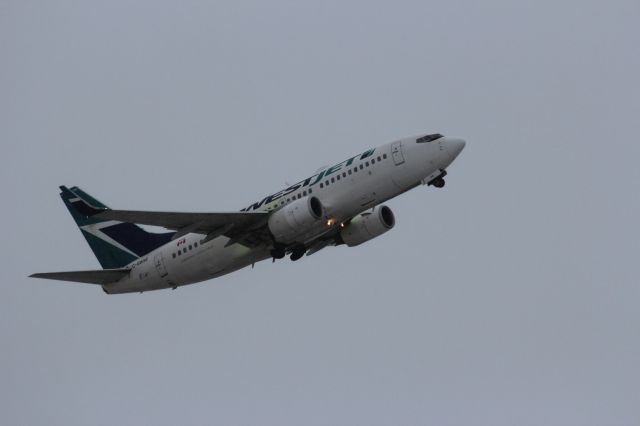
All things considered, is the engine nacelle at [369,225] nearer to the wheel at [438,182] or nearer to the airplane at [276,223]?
the airplane at [276,223]

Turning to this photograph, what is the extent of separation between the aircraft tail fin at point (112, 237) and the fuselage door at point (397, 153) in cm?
1511

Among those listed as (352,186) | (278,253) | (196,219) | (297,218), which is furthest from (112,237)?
(352,186)

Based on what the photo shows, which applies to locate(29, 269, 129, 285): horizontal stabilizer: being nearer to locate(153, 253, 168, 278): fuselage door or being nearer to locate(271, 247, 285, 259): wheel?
locate(153, 253, 168, 278): fuselage door

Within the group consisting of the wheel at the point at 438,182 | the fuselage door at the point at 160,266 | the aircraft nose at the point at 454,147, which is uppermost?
the aircraft nose at the point at 454,147

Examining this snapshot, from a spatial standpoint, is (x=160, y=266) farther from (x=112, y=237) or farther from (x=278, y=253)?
(x=278, y=253)

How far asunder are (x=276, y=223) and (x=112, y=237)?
511 inches

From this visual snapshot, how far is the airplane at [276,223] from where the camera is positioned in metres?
56.8

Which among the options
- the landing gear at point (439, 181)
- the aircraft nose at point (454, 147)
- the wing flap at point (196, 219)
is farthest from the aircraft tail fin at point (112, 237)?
the aircraft nose at point (454, 147)

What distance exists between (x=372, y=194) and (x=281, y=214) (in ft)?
15.9

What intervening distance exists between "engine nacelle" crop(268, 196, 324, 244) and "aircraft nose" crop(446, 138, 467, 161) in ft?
23.7

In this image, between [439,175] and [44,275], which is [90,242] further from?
[439,175]

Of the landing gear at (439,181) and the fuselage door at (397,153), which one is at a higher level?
the fuselage door at (397,153)

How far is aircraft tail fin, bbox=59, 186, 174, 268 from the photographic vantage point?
64.5 m

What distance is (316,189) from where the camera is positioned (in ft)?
190
